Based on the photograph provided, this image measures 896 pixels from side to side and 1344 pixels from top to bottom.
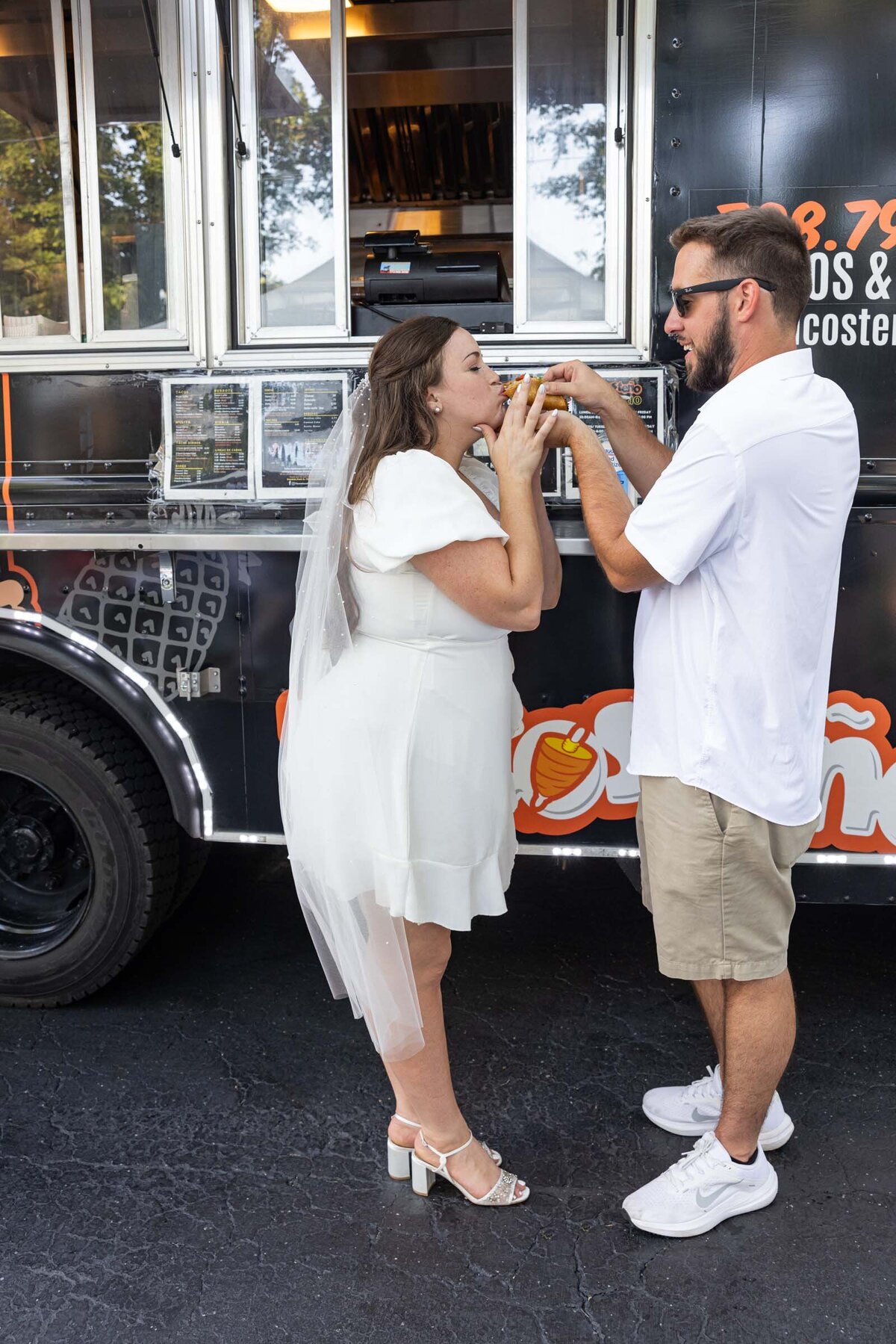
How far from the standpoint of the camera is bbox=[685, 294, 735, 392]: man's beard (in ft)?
7.14

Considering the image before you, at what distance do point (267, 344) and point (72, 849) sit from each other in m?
1.48

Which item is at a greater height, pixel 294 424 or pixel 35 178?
pixel 35 178

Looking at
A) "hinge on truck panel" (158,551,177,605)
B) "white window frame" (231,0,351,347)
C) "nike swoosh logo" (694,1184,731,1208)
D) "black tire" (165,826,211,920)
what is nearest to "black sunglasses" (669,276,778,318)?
"white window frame" (231,0,351,347)

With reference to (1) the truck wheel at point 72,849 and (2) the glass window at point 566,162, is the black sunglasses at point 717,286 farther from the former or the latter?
(1) the truck wheel at point 72,849

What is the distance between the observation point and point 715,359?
7.27 feet

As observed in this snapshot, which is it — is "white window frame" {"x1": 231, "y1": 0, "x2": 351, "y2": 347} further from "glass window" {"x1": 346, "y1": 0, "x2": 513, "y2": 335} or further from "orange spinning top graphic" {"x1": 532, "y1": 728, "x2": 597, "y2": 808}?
"orange spinning top graphic" {"x1": 532, "y1": 728, "x2": 597, "y2": 808}

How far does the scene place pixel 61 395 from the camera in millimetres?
2875

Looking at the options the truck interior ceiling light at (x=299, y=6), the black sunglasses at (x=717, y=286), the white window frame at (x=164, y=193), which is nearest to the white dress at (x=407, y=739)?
the black sunglasses at (x=717, y=286)

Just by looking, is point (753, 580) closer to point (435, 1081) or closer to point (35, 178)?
point (435, 1081)

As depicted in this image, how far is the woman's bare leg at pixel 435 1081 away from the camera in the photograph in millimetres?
2266

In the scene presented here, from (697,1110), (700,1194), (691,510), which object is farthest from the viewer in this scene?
(697,1110)

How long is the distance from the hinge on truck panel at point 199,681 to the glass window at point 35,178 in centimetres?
97

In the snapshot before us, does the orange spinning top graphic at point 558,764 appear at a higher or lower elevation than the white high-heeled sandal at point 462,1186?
higher

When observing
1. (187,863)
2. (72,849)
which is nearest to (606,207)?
(187,863)
